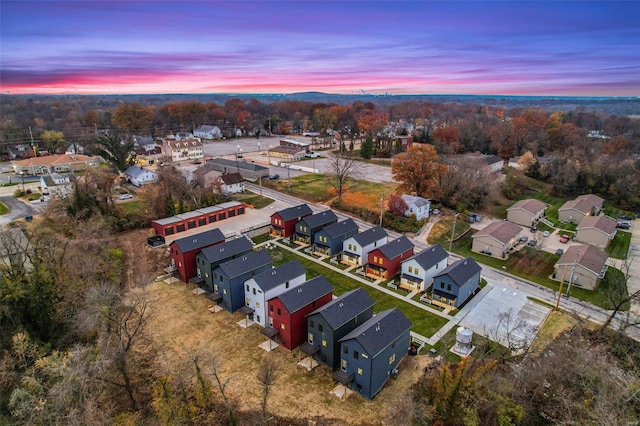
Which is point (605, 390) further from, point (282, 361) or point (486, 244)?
point (486, 244)

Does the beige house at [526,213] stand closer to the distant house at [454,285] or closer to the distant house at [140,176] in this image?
the distant house at [454,285]

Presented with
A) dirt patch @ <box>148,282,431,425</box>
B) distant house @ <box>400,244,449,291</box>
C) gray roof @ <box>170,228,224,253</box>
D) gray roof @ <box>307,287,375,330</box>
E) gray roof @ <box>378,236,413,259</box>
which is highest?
gray roof @ <box>170,228,224,253</box>

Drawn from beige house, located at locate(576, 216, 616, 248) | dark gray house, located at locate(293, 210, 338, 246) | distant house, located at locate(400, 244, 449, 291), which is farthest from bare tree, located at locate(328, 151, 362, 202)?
beige house, located at locate(576, 216, 616, 248)

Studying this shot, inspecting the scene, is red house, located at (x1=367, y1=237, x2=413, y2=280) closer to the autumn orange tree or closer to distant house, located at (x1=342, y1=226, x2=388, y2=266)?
distant house, located at (x1=342, y1=226, x2=388, y2=266)

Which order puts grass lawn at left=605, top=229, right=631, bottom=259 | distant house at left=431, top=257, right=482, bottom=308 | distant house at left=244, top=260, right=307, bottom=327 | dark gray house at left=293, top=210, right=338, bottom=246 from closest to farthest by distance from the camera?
distant house at left=244, top=260, right=307, bottom=327 → distant house at left=431, top=257, right=482, bottom=308 → dark gray house at left=293, top=210, right=338, bottom=246 → grass lawn at left=605, top=229, right=631, bottom=259

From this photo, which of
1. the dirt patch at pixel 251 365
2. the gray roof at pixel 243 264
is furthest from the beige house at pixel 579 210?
Result: the gray roof at pixel 243 264

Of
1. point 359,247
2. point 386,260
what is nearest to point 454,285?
point 386,260

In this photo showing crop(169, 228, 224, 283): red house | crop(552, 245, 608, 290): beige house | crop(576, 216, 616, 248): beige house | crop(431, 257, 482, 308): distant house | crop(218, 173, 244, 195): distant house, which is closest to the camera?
crop(431, 257, 482, 308): distant house

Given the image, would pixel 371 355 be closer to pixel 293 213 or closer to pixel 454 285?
pixel 454 285

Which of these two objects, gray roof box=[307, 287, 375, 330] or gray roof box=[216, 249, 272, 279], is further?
gray roof box=[216, 249, 272, 279]
